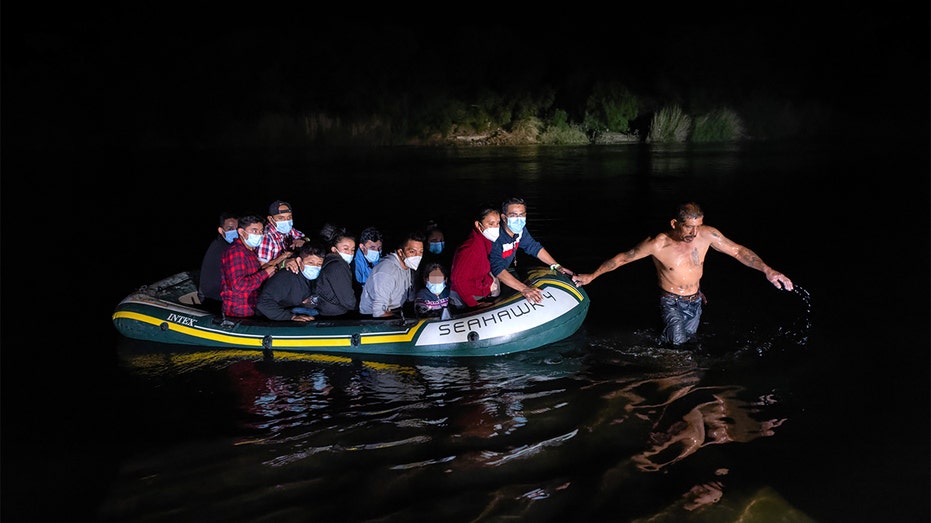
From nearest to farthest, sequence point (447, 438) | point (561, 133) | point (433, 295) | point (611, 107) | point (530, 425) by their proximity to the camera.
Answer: point (447, 438) < point (530, 425) < point (433, 295) < point (611, 107) < point (561, 133)

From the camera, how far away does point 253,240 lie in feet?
26.2

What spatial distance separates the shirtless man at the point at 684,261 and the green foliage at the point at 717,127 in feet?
104

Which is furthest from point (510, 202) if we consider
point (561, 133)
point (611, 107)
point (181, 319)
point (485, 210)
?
point (561, 133)

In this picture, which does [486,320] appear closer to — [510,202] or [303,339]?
[510,202]

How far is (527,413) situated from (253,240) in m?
3.42

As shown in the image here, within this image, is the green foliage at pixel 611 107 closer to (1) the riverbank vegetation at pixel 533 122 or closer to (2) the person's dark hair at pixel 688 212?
(1) the riverbank vegetation at pixel 533 122

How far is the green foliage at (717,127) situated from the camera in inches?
1469

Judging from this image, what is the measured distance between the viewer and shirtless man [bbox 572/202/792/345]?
6.95 meters

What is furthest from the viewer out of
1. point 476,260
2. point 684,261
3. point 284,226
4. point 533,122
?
point 533,122

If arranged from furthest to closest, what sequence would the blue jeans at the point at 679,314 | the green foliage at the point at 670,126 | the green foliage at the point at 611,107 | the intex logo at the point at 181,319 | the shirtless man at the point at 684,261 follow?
1. the green foliage at the point at 611,107
2. the green foliage at the point at 670,126
3. the intex logo at the point at 181,319
4. the blue jeans at the point at 679,314
5. the shirtless man at the point at 684,261

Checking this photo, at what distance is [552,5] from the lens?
163 feet

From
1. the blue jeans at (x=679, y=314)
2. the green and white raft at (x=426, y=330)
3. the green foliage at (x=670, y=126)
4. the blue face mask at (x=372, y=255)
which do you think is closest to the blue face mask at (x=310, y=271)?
the green and white raft at (x=426, y=330)

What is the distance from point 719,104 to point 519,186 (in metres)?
20.2

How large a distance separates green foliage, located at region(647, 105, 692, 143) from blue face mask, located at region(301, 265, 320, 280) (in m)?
32.2
